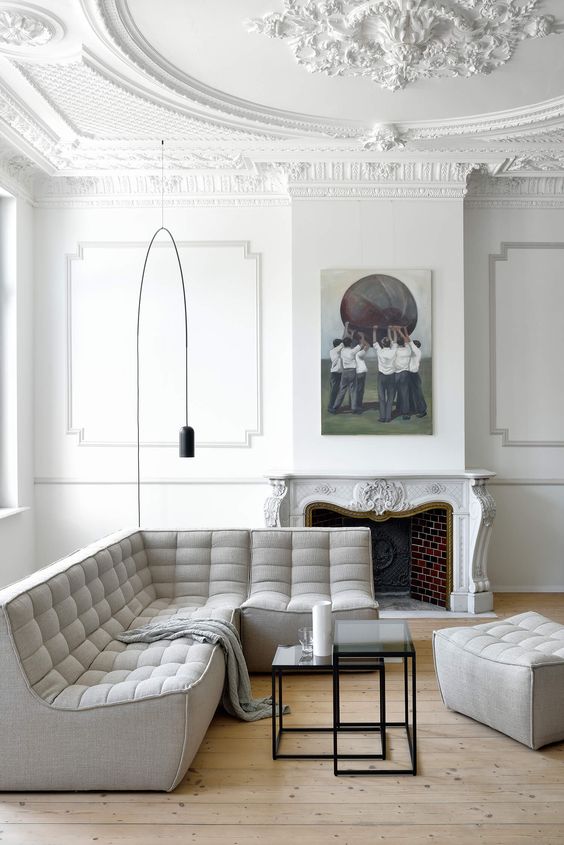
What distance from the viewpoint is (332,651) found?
3.27 metres

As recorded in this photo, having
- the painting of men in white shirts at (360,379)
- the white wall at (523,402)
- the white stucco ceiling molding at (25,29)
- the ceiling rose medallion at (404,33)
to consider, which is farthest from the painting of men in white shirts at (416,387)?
the white stucco ceiling molding at (25,29)

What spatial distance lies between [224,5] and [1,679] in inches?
118

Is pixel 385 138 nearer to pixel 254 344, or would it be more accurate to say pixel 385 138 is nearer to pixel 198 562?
pixel 254 344

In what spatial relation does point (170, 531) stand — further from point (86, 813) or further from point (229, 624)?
point (86, 813)

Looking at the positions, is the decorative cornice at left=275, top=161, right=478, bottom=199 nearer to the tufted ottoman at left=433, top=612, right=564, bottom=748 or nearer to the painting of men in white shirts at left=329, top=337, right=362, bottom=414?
the painting of men in white shirts at left=329, top=337, right=362, bottom=414

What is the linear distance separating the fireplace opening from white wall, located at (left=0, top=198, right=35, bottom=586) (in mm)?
2215

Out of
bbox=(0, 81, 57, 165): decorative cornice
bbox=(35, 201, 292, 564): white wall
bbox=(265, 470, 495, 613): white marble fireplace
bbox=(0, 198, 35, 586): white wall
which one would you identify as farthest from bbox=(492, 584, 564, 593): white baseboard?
bbox=(0, 81, 57, 165): decorative cornice

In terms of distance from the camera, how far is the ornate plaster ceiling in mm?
3713

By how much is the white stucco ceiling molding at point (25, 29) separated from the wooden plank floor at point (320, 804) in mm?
3295

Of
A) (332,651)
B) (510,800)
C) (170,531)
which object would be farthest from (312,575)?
(510,800)

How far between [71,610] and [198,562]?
55.7 inches

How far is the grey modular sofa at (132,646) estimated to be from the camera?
285 centimetres

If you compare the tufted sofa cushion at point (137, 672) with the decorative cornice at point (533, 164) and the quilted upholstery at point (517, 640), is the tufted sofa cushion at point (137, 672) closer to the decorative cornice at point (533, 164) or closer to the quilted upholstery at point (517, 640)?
the quilted upholstery at point (517, 640)

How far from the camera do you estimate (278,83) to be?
4.50 meters
